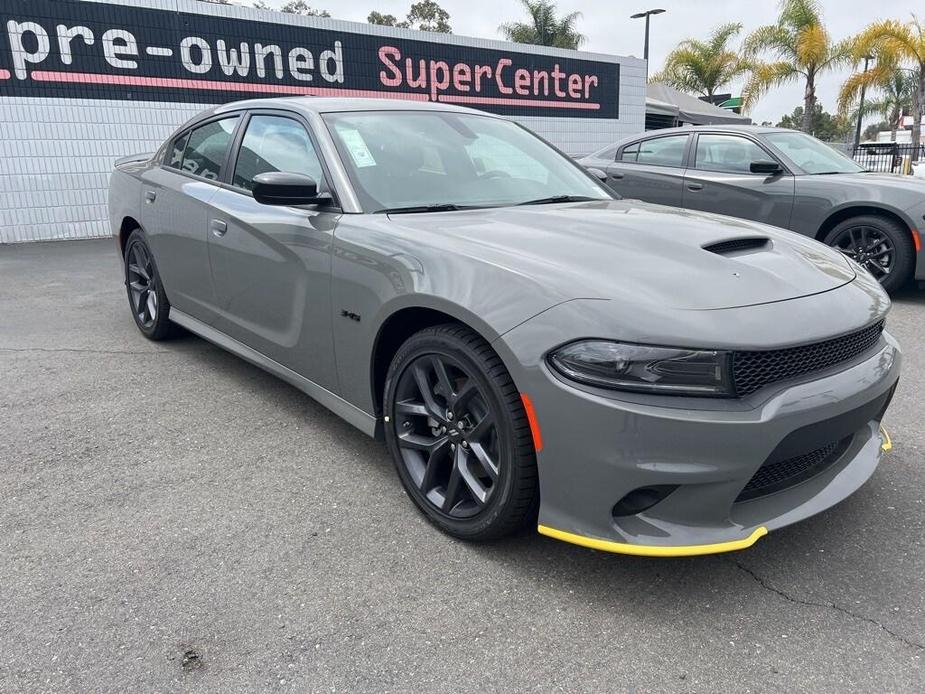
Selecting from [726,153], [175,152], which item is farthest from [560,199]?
[726,153]

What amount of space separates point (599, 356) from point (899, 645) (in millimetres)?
1124

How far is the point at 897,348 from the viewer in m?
2.52

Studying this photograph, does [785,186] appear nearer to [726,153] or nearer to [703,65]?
[726,153]

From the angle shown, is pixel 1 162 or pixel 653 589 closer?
pixel 653 589

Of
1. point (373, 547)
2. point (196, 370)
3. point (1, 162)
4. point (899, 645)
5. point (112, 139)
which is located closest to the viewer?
point (899, 645)

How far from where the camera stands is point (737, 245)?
256cm

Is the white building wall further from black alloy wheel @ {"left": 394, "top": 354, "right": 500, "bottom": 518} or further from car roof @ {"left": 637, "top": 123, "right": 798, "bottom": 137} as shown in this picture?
black alloy wheel @ {"left": 394, "top": 354, "right": 500, "bottom": 518}

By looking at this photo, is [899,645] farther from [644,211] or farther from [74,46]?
[74,46]

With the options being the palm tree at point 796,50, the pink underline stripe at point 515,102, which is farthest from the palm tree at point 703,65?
the pink underline stripe at point 515,102

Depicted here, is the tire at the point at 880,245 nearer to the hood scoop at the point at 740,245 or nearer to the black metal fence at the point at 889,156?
the hood scoop at the point at 740,245

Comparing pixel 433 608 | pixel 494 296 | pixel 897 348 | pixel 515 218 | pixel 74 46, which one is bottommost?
pixel 433 608

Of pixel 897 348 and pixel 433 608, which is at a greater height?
pixel 897 348

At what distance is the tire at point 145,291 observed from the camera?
4.64 m

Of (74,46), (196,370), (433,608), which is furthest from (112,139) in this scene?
(433,608)
